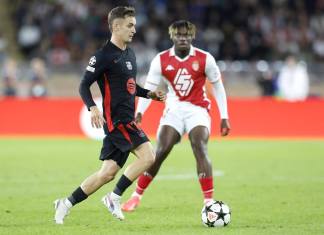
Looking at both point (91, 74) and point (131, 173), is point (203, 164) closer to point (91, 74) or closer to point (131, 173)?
point (131, 173)

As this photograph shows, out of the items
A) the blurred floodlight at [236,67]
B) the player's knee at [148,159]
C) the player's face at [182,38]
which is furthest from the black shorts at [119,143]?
the blurred floodlight at [236,67]

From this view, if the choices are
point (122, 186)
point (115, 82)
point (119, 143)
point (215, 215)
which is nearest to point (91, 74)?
point (115, 82)

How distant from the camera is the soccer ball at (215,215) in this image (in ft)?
30.5

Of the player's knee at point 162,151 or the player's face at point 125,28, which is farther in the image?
the player's knee at point 162,151

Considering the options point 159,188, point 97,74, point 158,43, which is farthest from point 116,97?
point 158,43

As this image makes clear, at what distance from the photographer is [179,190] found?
12.9m

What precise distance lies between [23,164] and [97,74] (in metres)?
7.97

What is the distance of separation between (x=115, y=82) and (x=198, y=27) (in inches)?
809

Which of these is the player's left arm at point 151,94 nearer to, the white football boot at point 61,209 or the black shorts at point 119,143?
the black shorts at point 119,143

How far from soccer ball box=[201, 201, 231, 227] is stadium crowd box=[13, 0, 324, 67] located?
18824 millimetres

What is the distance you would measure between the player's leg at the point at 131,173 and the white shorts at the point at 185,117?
1266 millimetres

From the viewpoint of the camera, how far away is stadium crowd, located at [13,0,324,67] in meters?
29.0

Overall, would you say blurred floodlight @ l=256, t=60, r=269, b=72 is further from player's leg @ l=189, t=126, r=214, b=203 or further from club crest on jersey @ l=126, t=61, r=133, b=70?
club crest on jersey @ l=126, t=61, r=133, b=70

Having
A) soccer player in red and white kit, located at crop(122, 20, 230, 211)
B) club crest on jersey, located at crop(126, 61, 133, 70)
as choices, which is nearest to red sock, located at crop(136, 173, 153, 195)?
soccer player in red and white kit, located at crop(122, 20, 230, 211)
